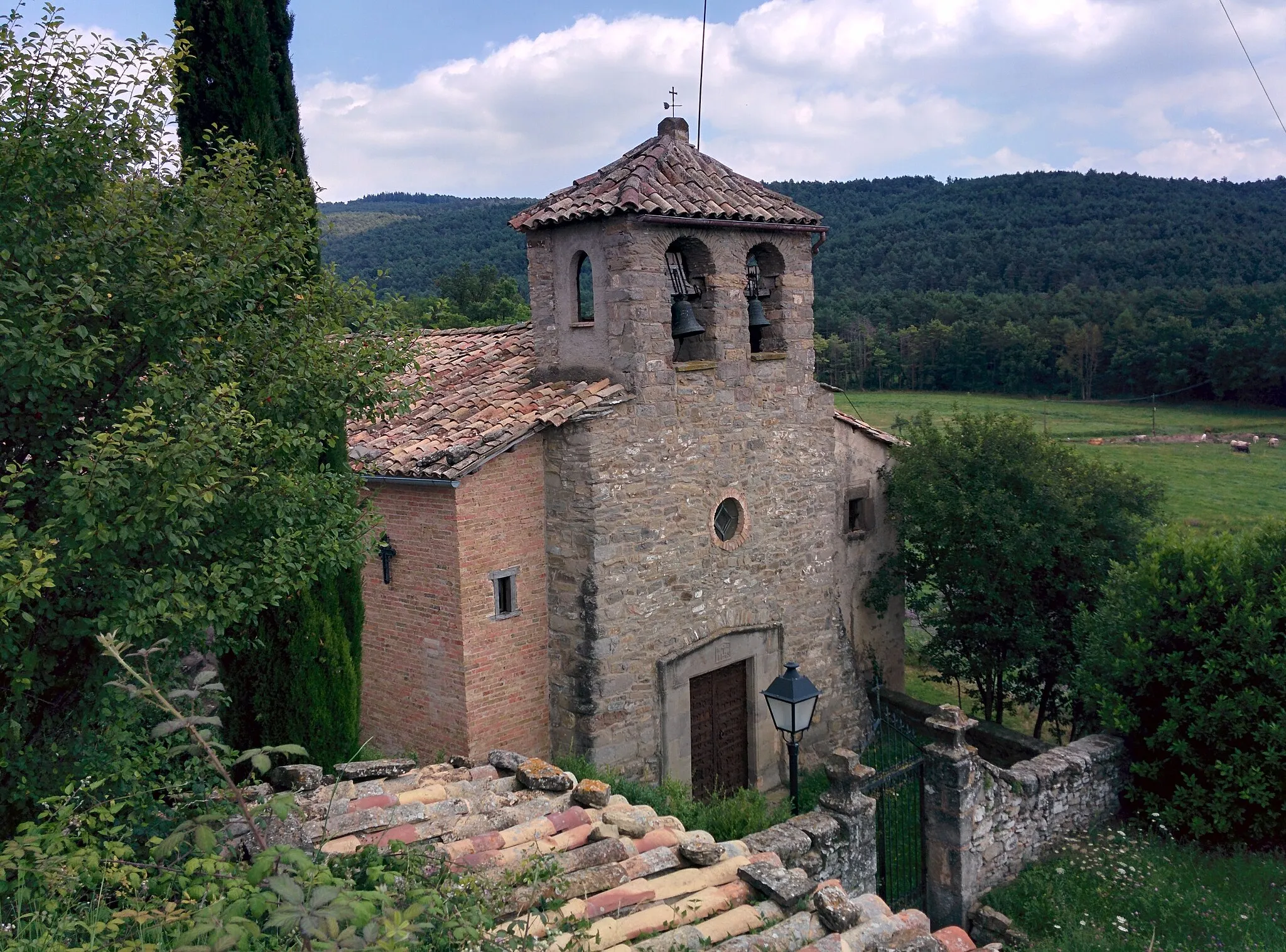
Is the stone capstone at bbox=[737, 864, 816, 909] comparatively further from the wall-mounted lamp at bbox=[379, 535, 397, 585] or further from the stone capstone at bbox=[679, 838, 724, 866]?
the wall-mounted lamp at bbox=[379, 535, 397, 585]

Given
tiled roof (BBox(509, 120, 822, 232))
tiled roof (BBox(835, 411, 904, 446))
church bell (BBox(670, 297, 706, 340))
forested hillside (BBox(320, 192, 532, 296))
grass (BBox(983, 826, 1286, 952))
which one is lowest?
grass (BBox(983, 826, 1286, 952))

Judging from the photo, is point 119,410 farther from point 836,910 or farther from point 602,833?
point 836,910

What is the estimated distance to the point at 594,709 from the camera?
32.5 feet

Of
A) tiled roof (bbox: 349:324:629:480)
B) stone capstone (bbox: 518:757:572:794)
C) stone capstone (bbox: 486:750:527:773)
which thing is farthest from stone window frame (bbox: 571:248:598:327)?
stone capstone (bbox: 518:757:572:794)

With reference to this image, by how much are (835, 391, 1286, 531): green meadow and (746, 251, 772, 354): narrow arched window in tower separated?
10.1m

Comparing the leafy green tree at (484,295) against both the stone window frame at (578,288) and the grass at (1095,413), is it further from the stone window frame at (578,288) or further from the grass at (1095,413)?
the stone window frame at (578,288)

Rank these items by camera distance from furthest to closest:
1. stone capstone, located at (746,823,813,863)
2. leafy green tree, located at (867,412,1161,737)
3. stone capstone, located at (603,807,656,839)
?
1. leafy green tree, located at (867,412,1161,737)
2. stone capstone, located at (746,823,813,863)
3. stone capstone, located at (603,807,656,839)

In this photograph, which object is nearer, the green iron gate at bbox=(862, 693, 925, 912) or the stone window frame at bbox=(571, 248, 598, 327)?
the green iron gate at bbox=(862, 693, 925, 912)

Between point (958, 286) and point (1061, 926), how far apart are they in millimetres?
57248

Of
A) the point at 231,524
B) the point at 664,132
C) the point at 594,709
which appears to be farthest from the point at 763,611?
the point at 231,524

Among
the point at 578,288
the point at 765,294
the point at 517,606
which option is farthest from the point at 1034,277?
the point at 517,606

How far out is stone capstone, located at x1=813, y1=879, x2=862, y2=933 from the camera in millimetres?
5105

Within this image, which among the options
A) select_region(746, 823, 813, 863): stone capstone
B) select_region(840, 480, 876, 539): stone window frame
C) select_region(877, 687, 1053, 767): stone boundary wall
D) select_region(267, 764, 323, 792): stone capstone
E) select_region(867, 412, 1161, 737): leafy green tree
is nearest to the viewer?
select_region(267, 764, 323, 792): stone capstone

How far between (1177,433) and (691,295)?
3664 centimetres
